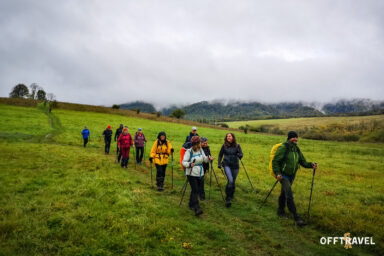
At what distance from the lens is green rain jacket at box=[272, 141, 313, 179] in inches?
308

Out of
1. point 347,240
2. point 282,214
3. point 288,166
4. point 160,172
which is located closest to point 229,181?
point 282,214

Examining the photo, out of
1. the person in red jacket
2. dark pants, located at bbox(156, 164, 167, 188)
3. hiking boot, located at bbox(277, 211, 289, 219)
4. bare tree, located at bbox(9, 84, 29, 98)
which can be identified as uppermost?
bare tree, located at bbox(9, 84, 29, 98)

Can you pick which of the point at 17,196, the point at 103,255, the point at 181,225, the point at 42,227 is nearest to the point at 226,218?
the point at 181,225

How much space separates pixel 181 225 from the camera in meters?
6.96

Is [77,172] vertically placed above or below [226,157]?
below

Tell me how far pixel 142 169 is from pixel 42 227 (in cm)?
1013

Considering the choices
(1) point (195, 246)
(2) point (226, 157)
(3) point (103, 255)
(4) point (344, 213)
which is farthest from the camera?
(2) point (226, 157)

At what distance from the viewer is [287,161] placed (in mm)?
7879

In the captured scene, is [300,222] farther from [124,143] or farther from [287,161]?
[124,143]

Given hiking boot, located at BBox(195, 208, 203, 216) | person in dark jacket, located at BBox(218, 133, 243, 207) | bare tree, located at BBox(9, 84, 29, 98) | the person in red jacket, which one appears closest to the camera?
hiking boot, located at BBox(195, 208, 203, 216)

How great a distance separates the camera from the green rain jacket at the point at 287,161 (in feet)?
25.7

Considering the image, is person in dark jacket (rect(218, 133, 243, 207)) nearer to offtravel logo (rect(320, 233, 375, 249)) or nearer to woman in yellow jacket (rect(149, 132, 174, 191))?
woman in yellow jacket (rect(149, 132, 174, 191))

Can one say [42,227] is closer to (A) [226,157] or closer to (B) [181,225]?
(B) [181,225]

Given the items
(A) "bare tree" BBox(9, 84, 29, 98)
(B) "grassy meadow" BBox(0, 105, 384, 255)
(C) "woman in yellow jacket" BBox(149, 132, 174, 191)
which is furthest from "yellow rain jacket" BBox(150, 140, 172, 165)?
(A) "bare tree" BBox(9, 84, 29, 98)
